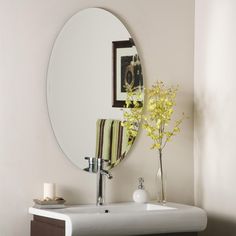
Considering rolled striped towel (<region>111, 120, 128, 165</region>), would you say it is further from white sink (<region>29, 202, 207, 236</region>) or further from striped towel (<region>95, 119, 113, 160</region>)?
white sink (<region>29, 202, 207, 236</region>)

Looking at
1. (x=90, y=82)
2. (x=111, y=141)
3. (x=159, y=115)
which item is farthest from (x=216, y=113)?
(x=90, y=82)

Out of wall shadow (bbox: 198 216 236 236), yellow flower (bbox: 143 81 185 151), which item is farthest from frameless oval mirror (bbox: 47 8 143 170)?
wall shadow (bbox: 198 216 236 236)

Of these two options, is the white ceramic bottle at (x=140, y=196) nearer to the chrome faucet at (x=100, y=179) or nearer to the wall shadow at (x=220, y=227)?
the chrome faucet at (x=100, y=179)

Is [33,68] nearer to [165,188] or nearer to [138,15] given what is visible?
[138,15]

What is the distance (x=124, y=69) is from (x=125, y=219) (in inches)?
36.6

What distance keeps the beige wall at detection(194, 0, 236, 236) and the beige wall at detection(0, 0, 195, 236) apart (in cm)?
18

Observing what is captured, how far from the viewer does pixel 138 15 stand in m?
3.65

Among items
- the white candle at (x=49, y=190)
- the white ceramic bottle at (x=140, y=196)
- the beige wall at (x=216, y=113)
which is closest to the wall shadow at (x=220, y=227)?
the beige wall at (x=216, y=113)

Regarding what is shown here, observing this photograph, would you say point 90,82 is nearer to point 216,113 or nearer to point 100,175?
point 100,175

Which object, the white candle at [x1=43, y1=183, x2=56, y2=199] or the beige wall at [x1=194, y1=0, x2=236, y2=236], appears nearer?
the white candle at [x1=43, y1=183, x2=56, y2=199]

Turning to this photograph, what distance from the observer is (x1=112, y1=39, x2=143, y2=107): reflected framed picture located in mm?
3555

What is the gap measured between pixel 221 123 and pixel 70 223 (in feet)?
3.57

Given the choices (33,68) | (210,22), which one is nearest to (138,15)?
(210,22)

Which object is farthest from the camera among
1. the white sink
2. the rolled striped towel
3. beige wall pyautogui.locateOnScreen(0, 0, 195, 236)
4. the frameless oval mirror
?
the rolled striped towel
